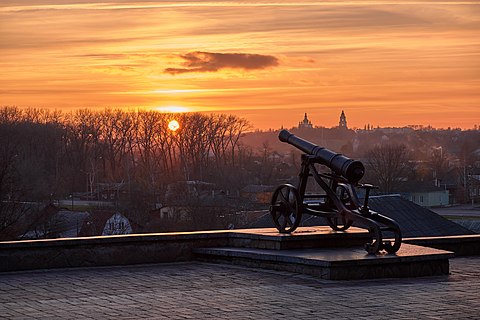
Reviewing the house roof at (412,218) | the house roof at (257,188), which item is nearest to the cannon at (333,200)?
the house roof at (412,218)

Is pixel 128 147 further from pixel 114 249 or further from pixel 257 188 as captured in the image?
pixel 114 249

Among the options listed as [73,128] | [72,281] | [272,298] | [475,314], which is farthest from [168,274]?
[73,128]

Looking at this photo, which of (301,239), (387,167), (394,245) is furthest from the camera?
(387,167)

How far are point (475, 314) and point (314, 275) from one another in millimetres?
2912

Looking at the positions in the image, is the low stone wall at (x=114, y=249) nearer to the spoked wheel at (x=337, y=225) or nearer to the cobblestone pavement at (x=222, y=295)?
the cobblestone pavement at (x=222, y=295)

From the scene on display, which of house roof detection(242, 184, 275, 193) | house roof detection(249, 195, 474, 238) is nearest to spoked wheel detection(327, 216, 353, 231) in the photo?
house roof detection(249, 195, 474, 238)

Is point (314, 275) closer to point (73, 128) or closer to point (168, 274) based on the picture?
point (168, 274)

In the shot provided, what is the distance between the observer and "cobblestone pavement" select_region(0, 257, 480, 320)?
935 cm

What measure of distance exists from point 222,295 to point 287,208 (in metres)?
3.51

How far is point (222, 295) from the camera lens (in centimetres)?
1052

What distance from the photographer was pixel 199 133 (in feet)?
375

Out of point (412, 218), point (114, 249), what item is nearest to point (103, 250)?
point (114, 249)

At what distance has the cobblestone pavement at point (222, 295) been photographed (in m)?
9.35

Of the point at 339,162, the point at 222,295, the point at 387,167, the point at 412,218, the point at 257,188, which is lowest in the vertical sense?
the point at 222,295
